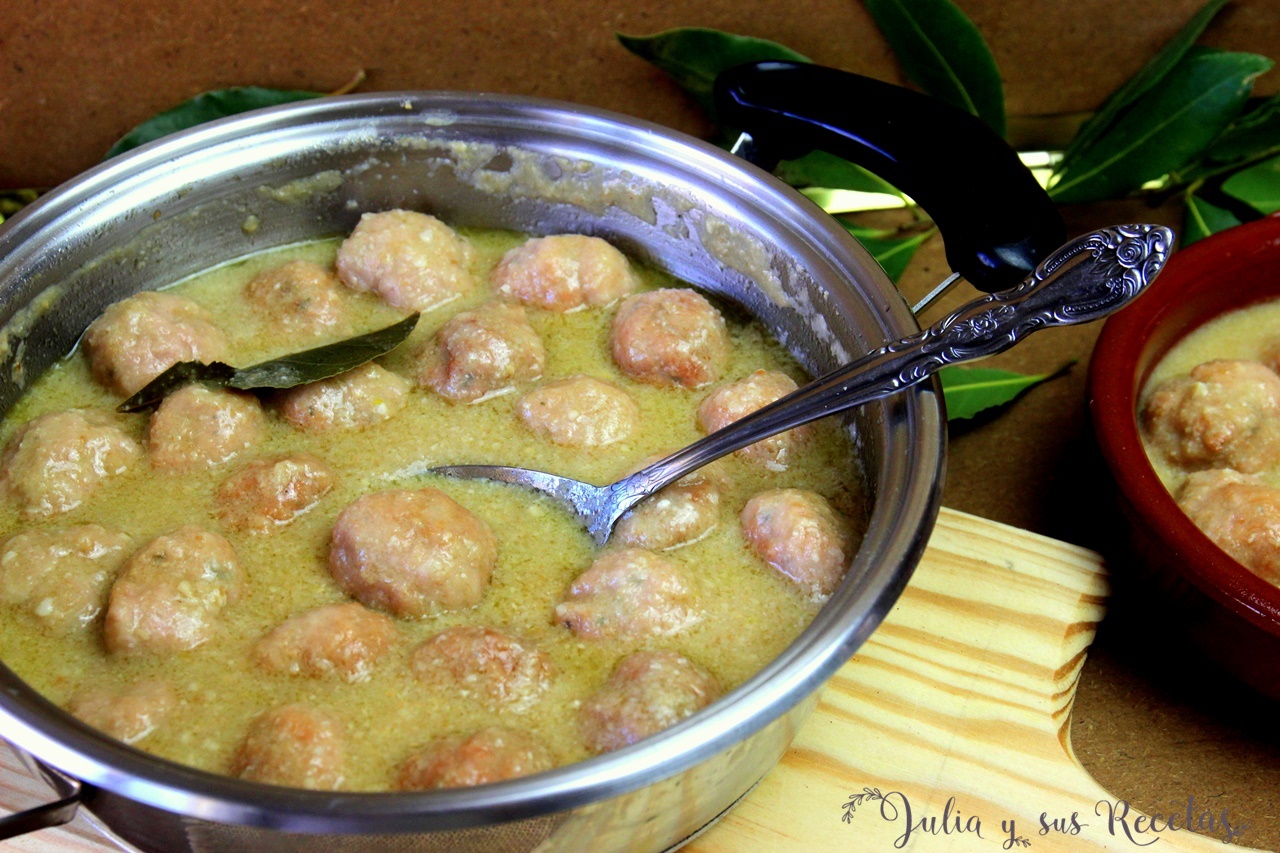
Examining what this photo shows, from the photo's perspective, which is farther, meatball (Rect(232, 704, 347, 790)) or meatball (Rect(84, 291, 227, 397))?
meatball (Rect(84, 291, 227, 397))

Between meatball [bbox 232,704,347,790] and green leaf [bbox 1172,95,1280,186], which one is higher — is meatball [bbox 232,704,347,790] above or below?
above

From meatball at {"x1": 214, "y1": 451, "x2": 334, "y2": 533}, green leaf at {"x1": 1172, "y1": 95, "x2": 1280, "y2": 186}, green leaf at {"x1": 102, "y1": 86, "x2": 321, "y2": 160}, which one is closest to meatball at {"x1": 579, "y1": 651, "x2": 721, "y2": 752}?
meatball at {"x1": 214, "y1": 451, "x2": 334, "y2": 533}

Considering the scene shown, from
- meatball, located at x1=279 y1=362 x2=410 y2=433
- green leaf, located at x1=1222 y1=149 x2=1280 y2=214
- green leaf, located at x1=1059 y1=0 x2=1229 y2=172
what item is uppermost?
meatball, located at x1=279 y1=362 x2=410 y2=433

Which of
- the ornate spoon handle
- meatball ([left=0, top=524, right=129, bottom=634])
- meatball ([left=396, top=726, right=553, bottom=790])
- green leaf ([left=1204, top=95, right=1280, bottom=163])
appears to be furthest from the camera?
green leaf ([left=1204, top=95, right=1280, bottom=163])

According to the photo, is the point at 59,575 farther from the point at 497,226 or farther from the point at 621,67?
the point at 621,67

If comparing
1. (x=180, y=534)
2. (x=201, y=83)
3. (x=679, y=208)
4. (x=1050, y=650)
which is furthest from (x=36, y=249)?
(x=1050, y=650)

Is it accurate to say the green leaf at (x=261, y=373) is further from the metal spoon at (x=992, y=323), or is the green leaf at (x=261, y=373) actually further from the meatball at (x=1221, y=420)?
the meatball at (x=1221, y=420)

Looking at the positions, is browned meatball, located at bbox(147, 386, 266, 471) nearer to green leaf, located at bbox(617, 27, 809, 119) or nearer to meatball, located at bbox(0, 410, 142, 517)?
meatball, located at bbox(0, 410, 142, 517)
